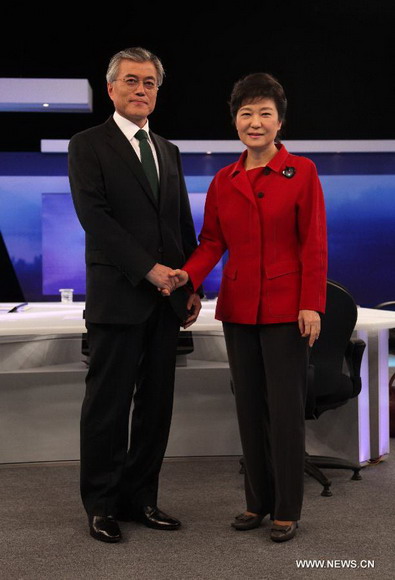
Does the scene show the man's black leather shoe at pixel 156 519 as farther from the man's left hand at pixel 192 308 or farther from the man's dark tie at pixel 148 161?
the man's dark tie at pixel 148 161

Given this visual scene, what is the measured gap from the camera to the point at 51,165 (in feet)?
27.0

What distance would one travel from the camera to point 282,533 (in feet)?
8.30

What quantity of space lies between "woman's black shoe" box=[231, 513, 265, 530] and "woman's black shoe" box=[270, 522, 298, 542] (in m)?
0.10

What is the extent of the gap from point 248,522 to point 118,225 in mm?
1204

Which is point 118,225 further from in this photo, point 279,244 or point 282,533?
point 282,533

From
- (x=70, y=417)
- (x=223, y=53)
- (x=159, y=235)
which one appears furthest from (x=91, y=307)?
(x=223, y=53)

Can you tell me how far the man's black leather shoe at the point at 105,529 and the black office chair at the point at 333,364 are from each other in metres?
1.05

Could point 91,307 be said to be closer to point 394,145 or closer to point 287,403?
point 287,403

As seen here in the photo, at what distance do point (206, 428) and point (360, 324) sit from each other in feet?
3.50

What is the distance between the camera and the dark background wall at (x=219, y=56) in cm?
718

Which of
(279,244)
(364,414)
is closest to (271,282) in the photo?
(279,244)

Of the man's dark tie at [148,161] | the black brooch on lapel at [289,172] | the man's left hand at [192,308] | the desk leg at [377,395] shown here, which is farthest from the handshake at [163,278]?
the desk leg at [377,395]

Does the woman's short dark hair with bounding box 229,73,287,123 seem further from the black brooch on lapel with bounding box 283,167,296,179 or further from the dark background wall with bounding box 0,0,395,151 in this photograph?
the dark background wall with bounding box 0,0,395,151

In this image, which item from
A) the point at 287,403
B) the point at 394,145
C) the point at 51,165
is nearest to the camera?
the point at 287,403
